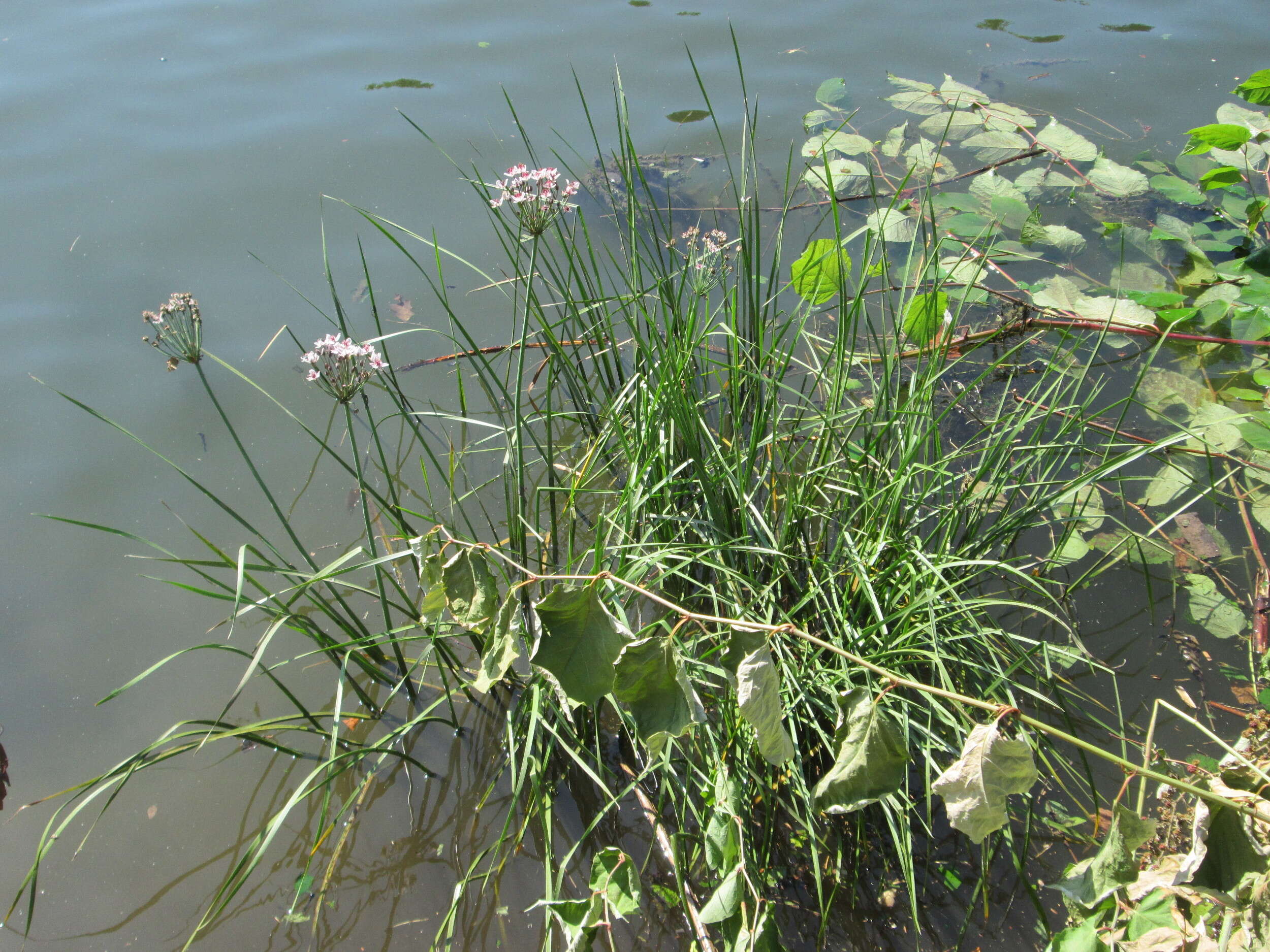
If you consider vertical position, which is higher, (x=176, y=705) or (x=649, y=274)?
(x=649, y=274)

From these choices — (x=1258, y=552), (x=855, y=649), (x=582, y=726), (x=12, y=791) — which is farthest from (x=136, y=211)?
(x=1258, y=552)

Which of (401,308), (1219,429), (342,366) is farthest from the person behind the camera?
Result: (401,308)

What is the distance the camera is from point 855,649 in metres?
1.47

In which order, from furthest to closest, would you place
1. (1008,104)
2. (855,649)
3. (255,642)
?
(1008,104), (255,642), (855,649)

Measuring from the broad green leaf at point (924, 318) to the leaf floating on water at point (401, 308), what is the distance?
154 cm

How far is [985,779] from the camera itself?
80cm

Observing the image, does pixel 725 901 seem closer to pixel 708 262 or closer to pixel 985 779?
pixel 985 779

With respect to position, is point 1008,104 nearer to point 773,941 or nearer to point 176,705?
point 773,941

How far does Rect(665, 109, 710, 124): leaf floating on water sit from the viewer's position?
3.34 meters

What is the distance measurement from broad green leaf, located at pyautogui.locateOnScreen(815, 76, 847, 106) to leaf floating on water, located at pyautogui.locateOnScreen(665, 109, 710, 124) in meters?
0.46

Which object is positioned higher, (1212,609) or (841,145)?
(841,145)

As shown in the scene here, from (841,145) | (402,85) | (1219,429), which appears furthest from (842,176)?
(402,85)

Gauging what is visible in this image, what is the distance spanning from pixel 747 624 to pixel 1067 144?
283cm

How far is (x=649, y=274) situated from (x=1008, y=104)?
198 cm
